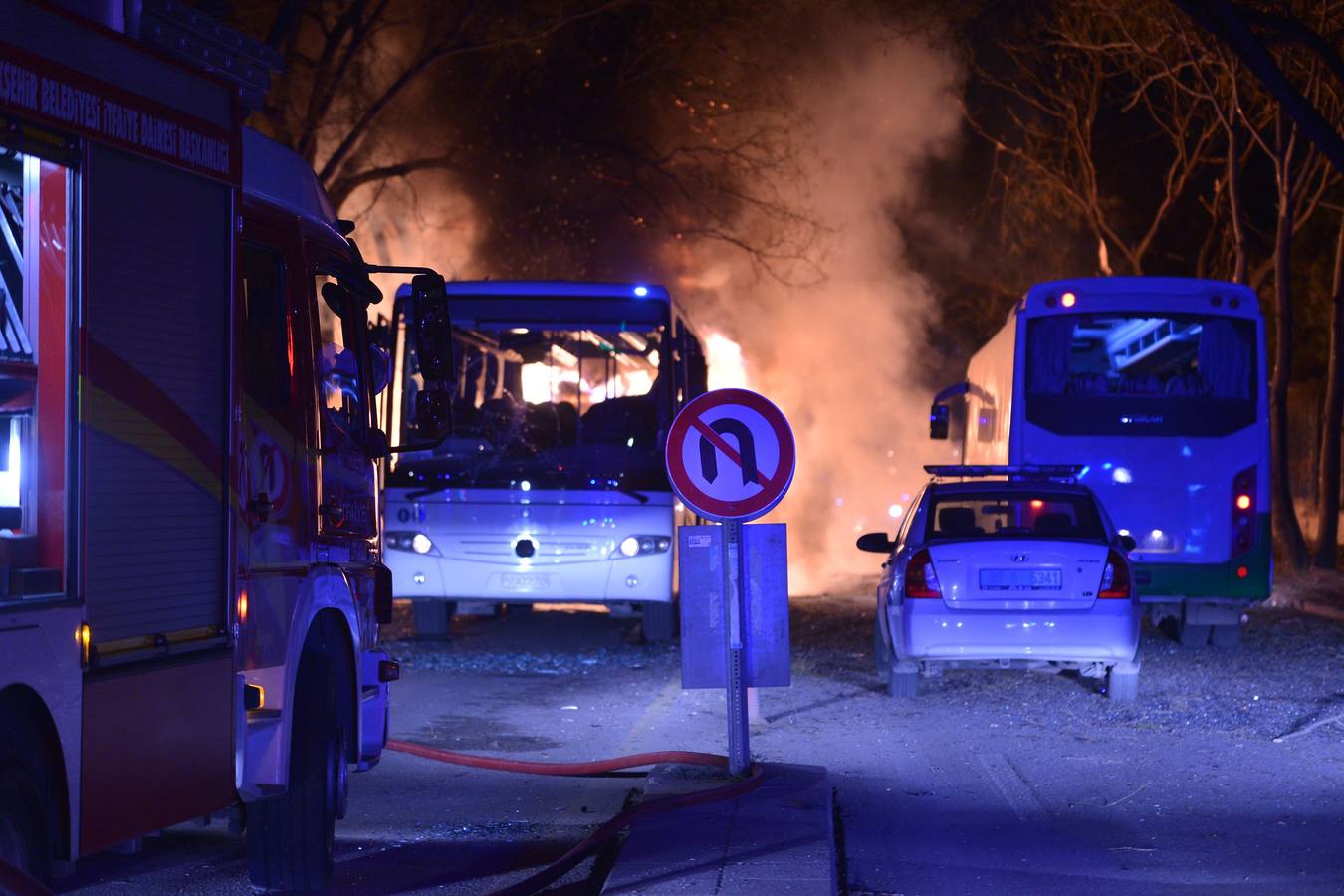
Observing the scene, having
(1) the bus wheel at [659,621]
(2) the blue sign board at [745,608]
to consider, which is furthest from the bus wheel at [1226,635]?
(2) the blue sign board at [745,608]

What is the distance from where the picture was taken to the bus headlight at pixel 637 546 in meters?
14.5

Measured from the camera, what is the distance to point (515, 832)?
762cm

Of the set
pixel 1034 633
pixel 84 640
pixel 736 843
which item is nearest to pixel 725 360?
pixel 1034 633

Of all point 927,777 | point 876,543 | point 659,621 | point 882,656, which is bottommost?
point 927,777

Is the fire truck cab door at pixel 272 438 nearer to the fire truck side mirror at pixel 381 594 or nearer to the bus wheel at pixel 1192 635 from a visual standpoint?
the fire truck side mirror at pixel 381 594

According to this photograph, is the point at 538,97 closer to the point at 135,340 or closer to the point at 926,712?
the point at 926,712

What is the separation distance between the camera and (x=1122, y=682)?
11633mm

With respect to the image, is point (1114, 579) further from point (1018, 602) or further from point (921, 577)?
point (921, 577)

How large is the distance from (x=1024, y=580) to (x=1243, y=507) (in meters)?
5.38

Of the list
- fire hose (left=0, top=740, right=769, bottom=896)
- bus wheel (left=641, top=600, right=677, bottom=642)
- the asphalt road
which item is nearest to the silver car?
the asphalt road

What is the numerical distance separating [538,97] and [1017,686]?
14899 mm

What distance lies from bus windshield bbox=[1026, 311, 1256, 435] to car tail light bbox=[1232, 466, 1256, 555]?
1.53 ft

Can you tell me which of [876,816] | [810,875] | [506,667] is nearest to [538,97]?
[506,667]

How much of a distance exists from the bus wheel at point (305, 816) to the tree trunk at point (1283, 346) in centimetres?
2119
